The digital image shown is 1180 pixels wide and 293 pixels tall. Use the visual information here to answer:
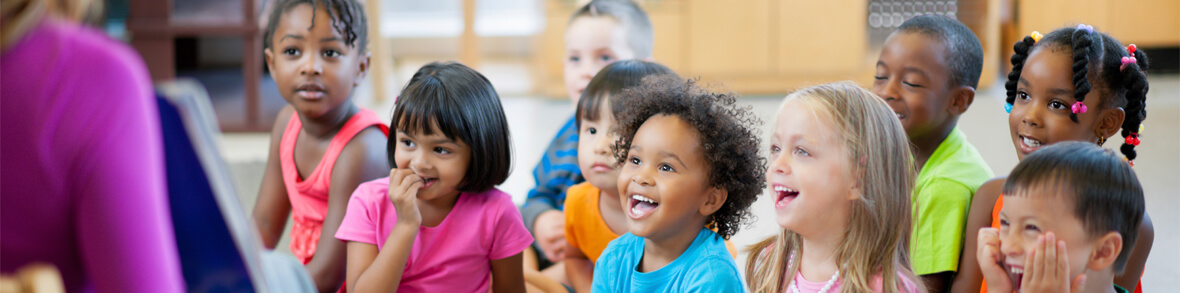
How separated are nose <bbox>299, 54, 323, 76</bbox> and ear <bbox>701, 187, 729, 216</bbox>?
2.34ft

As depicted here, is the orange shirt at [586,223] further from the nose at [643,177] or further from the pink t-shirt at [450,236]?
the nose at [643,177]

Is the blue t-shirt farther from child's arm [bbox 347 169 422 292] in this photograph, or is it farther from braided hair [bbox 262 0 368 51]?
braided hair [bbox 262 0 368 51]

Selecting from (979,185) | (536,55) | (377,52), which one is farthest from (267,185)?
(536,55)

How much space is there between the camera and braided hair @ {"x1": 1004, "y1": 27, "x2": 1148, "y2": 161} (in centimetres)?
122

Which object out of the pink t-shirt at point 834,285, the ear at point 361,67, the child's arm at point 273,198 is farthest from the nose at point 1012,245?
the child's arm at point 273,198

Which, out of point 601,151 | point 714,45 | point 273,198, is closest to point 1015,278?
point 601,151

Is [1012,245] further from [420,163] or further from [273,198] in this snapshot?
[273,198]

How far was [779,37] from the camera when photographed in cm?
482

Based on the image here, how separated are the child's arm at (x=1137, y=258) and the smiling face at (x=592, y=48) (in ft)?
3.53

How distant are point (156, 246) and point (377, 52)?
12.5 ft

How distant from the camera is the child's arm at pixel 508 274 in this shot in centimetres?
140

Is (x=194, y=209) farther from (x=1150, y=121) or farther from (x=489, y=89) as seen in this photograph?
(x=1150, y=121)

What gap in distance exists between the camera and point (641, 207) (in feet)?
3.91

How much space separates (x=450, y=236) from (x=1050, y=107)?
88 centimetres
